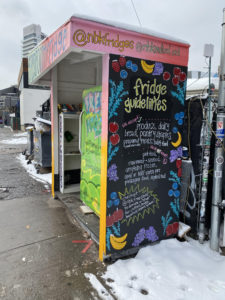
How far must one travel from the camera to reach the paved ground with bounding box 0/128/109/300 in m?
2.25

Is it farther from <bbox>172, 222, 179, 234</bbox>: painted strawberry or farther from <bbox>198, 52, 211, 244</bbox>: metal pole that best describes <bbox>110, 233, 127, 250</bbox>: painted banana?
<bbox>198, 52, 211, 244</bbox>: metal pole

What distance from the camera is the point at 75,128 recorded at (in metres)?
5.17

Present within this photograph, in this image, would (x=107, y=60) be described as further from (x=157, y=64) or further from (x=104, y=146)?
(x=104, y=146)

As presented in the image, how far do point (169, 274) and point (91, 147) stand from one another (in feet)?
7.11

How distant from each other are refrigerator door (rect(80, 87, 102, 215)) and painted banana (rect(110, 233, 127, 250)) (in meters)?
0.96

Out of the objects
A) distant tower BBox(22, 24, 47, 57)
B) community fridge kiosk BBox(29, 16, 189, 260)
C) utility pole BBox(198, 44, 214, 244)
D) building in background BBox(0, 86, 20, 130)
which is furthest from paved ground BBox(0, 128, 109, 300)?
distant tower BBox(22, 24, 47, 57)

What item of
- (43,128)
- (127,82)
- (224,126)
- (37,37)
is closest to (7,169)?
(43,128)

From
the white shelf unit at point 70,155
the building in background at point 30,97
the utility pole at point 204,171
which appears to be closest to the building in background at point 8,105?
the building in background at point 30,97

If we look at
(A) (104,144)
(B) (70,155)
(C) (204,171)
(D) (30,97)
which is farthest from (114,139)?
(D) (30,97)

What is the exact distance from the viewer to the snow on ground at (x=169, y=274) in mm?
2166

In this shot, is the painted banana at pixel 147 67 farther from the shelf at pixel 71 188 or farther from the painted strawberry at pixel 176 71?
the shelf at pixel 71 188

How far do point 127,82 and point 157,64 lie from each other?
506 mm

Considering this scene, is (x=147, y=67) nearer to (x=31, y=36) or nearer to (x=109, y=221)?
(x=109, y=221)

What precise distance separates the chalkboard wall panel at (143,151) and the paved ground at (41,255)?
0.50 meters
